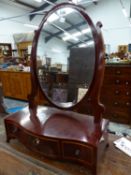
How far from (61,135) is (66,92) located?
353mm

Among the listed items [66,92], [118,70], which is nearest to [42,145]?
[66,92]

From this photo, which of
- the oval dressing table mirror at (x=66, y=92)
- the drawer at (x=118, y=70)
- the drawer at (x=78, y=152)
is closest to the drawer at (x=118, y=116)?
the drawer at (x=118, y=70)

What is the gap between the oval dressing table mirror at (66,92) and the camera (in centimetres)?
79

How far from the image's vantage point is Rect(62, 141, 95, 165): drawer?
28.9 inches

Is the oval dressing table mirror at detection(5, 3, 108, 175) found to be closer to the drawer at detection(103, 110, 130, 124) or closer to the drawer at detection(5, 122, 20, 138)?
the drawer at detection(5, 122, 20, 138)

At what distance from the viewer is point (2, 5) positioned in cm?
538

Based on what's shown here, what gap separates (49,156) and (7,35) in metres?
5.70

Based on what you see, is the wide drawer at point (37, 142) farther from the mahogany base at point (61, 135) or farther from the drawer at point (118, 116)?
the drawer at point (118, 116)

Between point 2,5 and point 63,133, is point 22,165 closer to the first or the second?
point 63,133

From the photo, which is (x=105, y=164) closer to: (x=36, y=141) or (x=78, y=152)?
(x=78, y=152)

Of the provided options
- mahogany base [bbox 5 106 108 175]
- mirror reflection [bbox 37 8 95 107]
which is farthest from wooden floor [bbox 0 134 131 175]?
mirror reflection [bbox 37 8 95 107]

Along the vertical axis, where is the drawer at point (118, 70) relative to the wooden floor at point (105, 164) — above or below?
above

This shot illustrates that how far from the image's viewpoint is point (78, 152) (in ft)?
2.53

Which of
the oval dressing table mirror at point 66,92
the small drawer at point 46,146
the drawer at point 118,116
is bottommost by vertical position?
the drawer at point 118,116
